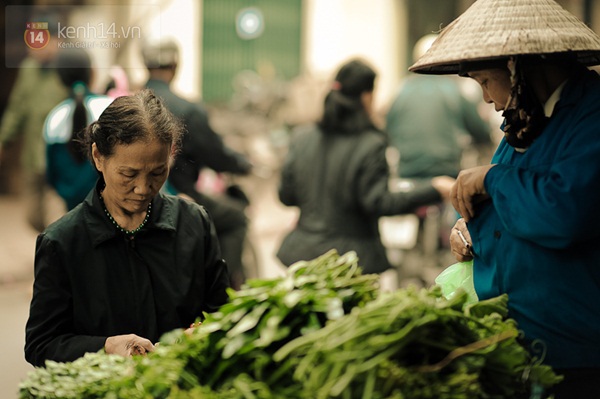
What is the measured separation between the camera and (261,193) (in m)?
12.4

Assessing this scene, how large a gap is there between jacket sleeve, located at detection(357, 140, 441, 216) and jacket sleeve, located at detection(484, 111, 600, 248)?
2.85 metres

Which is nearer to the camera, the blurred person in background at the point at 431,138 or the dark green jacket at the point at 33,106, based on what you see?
the dark green jacket at the point at 33,106

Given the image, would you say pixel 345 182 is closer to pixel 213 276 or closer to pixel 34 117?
pixel 213 276

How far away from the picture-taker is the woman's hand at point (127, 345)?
8.76 ft

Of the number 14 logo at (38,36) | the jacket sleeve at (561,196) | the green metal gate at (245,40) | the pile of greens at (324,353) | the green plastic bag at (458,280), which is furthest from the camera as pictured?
the green metal gate at (245,40)

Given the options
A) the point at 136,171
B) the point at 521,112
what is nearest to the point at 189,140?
the point at 136,171

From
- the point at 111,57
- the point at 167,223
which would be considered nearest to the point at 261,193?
the point at 111,57

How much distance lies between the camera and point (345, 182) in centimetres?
569

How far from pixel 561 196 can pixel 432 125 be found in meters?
5.40

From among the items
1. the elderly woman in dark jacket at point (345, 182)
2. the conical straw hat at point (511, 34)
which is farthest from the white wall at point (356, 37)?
the conical straw hat at point (511, 34)

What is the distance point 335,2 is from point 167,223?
1282 centimetres

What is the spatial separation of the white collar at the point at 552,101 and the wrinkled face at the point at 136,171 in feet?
3.84

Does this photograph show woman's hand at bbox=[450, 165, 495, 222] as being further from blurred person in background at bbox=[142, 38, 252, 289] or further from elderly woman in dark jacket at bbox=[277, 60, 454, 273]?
blurred person in background at bbox=[142, 38, 252, 289]

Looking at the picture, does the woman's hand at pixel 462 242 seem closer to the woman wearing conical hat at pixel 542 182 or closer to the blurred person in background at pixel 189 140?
the woman wearing conical hat at pixel 542 182
